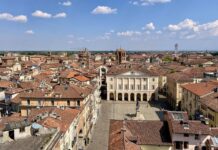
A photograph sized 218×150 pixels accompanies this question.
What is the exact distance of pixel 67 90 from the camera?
56125 mm

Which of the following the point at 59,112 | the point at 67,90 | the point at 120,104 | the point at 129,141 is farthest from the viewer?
the point at 120,104

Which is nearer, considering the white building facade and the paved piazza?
the paved piazza

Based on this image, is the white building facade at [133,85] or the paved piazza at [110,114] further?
the white building facade at [133,85]

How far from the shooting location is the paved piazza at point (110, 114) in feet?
170

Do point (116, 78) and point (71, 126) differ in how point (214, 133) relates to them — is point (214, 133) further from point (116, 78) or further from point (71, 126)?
point (116, 78)

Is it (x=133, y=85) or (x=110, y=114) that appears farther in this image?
(x=133, y=85)

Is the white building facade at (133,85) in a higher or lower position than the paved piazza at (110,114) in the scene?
higher

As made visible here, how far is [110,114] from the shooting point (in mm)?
73000

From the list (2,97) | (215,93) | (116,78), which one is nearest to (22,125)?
(215,93)

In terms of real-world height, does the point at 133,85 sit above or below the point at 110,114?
above

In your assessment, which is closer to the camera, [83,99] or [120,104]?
[83,99]

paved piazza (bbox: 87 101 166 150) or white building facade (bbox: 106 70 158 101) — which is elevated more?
white building facade (bbox: 106 70 158 101)

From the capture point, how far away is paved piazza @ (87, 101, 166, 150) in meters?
51.7

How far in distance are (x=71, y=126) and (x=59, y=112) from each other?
4195 millimetres
